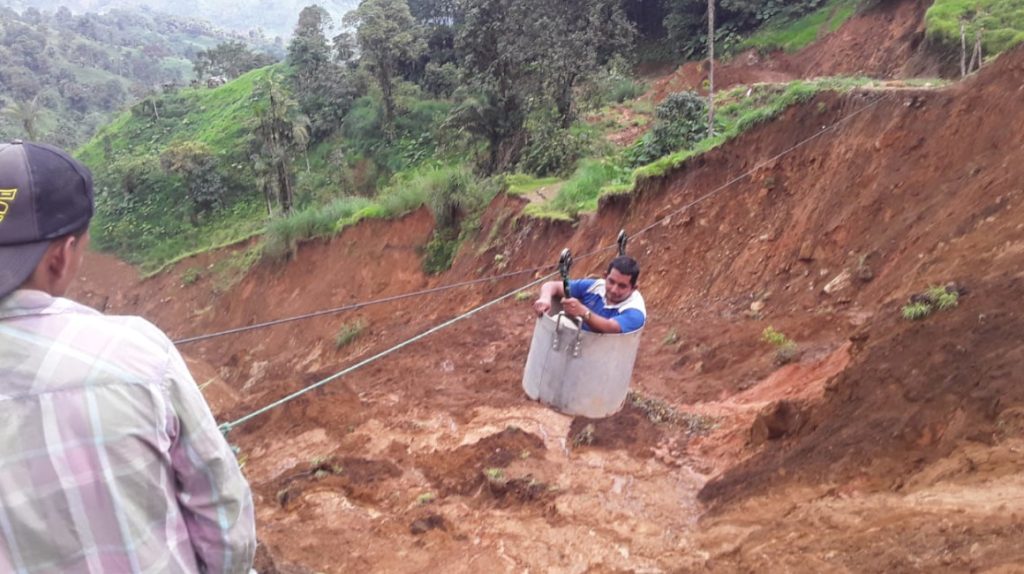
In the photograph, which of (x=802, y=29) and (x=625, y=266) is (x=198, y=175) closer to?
(x=802, y=29)

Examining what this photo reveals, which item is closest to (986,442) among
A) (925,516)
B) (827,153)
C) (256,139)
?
(925,516)

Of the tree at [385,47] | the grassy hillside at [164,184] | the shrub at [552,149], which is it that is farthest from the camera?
the grassy hillside at [164,184]

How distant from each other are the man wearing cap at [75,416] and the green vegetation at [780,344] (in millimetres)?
6469

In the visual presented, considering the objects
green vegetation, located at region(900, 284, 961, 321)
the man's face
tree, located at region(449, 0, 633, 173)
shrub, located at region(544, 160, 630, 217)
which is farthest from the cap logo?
tree, located at region(449, 0, 633, 173)

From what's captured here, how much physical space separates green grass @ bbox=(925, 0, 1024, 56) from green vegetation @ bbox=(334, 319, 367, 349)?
36.7 ft

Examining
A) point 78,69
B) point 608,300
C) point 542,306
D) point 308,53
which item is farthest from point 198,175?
point 78,69

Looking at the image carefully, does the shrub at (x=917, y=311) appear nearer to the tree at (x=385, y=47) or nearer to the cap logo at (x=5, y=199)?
the cap logo at (x=5, y=199)

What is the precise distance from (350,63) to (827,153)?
106 ft

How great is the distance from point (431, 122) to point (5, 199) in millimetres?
29252

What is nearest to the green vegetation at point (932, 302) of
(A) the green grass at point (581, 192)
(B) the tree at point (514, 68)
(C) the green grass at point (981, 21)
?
(C) the green grass at point (981, 21)

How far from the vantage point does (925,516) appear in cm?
371

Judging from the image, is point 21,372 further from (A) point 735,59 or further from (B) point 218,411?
(A) point 735,59

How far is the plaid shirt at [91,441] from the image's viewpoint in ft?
4.66

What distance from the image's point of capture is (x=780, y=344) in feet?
24.4
